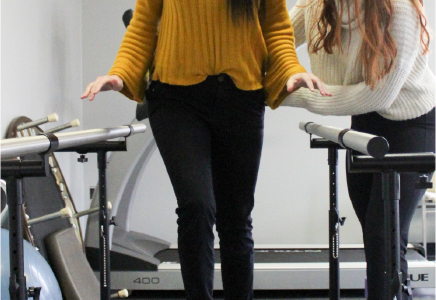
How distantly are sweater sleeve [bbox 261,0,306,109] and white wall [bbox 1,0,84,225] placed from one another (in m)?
1.43

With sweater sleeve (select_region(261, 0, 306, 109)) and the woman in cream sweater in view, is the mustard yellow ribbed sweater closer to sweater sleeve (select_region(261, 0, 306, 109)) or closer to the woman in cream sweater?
sweater sleeve (select_region(261, 0, 306, 109))

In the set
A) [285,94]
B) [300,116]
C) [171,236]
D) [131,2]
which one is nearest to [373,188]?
[285,94]

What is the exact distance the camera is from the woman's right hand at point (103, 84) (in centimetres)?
111

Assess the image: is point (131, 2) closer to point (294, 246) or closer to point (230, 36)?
point (294, 246)

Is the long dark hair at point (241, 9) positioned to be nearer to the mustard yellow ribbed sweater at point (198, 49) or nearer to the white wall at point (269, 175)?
the mustard yellow ribbed sweater at point (198, 49)

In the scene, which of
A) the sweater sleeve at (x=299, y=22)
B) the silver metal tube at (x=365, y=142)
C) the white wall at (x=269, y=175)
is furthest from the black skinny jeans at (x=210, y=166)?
the white wall at (x=269, y=175)

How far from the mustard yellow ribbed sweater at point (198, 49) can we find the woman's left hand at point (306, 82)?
51 millimetres

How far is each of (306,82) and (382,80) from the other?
234mm

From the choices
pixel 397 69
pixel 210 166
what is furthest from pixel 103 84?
pixel 397 69

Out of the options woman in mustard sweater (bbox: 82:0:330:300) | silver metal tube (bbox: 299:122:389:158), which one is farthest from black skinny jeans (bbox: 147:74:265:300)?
silver metal tube (bbox: 299:122:389:158)

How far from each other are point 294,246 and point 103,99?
1.80 m

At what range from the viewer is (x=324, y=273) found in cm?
263

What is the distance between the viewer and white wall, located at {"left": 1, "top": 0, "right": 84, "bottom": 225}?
2230 mm

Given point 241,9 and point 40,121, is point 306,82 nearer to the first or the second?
point 241,9
